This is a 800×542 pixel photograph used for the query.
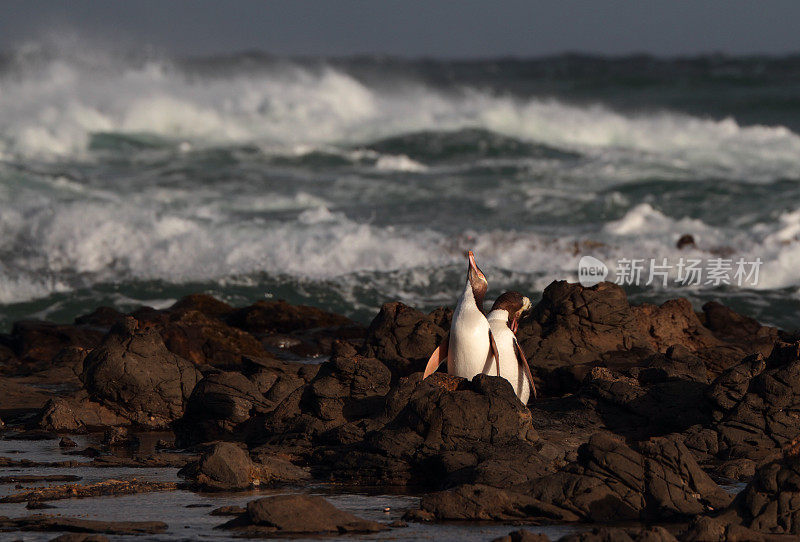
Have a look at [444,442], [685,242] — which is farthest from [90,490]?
[685,242]

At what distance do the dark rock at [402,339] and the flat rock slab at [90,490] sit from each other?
348 cm

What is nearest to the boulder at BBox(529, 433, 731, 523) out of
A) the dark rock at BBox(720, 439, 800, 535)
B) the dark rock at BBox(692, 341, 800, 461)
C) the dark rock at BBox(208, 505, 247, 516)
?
the dark rock at BBox(720, 439, 800, 535)

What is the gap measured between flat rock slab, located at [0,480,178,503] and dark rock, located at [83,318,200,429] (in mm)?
2518

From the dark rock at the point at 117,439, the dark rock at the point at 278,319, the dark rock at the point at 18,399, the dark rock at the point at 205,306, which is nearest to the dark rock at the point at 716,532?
the dark rock at the point at 117,439

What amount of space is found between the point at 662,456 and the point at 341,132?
30.7m

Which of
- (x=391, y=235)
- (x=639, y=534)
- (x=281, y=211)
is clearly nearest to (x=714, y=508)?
(x=639, y=534)

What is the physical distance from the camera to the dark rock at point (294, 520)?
648cm

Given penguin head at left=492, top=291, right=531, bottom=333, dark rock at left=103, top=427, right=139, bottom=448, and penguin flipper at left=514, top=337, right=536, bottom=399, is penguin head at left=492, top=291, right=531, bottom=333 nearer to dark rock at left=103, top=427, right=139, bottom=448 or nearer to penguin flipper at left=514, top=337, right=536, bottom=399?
penguin flipper at left=514, top=337, right=536, bottom=399

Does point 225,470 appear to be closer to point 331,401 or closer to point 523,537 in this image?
point 331,401

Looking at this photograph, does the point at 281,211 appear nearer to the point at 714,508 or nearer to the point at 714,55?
the point at 714,508

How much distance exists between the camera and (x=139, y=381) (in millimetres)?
10297

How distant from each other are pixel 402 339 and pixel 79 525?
5.01m

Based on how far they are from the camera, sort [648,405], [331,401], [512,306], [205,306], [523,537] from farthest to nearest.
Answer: [205,306]
[512,306]
[648,405]
[331,401]
[523,537]

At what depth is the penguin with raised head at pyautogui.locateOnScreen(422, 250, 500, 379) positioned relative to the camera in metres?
9.68
